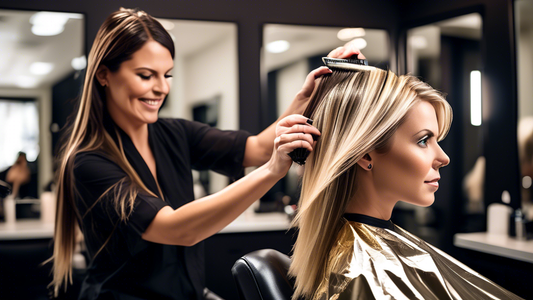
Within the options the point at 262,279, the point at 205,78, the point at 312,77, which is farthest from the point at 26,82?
the point at 262,279

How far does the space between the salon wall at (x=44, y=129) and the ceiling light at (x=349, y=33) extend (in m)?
2.56

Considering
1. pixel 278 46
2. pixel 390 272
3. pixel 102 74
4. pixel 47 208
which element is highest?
pixel 278 46

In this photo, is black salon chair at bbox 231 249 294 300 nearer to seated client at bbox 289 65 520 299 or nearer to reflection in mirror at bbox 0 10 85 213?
seated client at bbox 289 65 520 299

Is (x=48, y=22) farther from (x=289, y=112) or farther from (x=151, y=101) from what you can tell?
(x=289, y=112)

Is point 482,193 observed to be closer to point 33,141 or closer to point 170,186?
point 170,186

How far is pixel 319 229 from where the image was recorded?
1.20m

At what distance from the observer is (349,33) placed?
4.18 metres

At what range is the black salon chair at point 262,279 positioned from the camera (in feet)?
3.58

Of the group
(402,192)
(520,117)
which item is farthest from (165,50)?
(520,117)

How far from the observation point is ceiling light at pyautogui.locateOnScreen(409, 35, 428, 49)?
4.05m

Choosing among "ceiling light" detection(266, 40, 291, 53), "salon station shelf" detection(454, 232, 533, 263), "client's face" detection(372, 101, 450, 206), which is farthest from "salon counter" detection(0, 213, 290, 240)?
"client's face" detection(372, 101, 450, 206)

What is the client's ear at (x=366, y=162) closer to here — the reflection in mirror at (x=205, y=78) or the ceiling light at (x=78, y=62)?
the reflection in mirror at (x=205, y=78)

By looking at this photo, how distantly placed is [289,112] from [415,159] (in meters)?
0.43

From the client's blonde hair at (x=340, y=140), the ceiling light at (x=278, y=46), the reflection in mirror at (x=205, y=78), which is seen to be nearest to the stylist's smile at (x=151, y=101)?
the client's blonde hair at (x=340, y=140)
